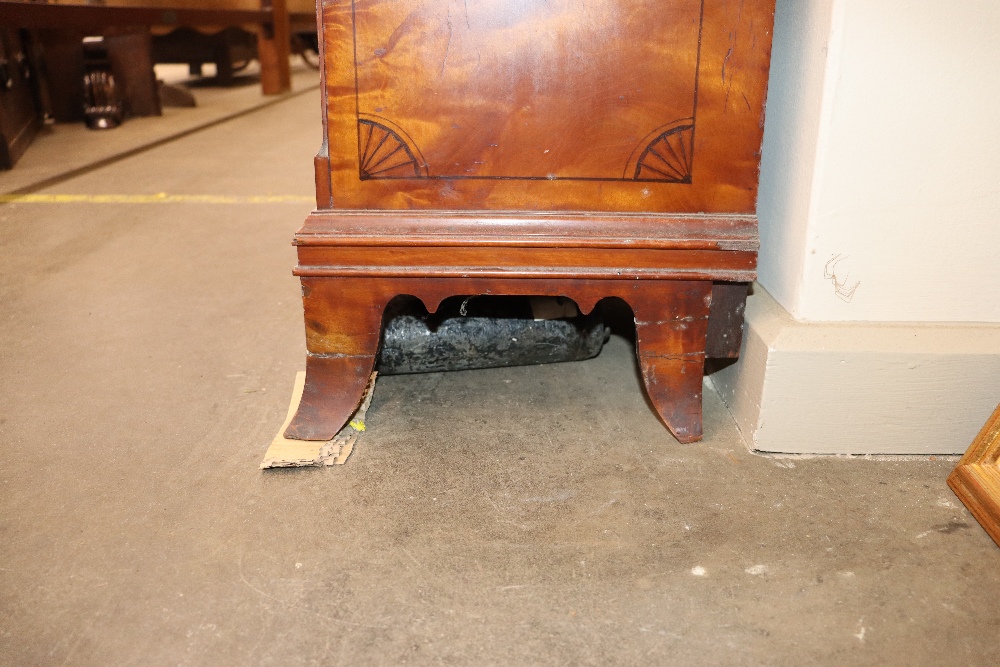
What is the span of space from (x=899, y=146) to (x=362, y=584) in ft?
3.51

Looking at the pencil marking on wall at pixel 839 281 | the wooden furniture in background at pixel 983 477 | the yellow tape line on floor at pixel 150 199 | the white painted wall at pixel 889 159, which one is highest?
the white painted wall at pixel 889 159

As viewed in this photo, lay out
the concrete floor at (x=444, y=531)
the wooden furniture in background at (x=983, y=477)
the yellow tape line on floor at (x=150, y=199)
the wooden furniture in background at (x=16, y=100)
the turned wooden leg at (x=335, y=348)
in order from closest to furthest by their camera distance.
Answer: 1. the concrete floor at (x=444, y=531)
2. the wooden furniture in background at (x=983, y=477)
3. the turned wooden leg at (x=335, y=348)
4. the yellow tape line on floor at (x=150, y=199)
5. the wooden furniture in background at (x=16, y=100)

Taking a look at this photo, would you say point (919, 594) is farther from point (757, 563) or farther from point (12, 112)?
point (12, 112)

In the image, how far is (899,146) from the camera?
1282 millimetres

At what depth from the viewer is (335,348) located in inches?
54.6

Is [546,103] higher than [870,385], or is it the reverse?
[546,103]

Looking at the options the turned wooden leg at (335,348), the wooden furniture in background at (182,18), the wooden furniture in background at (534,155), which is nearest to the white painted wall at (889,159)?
the wooden furniture in background at (534,155)

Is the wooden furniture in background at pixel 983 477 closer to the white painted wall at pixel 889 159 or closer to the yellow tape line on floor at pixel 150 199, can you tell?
the white painted wall at pixel 889 159

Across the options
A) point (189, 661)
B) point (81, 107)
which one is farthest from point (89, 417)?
→ point (81, 107)

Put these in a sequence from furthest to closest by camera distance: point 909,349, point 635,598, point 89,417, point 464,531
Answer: point 89,417, point 909,349, point 464,531, point 635,598

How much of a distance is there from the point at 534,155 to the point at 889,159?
0.58m

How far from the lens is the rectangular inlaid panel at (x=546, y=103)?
1229mm

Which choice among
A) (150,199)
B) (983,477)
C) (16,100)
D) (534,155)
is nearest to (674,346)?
(534,155)

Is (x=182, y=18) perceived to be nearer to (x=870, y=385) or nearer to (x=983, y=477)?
(x=870, y=385)
